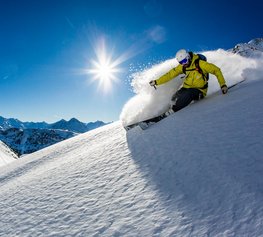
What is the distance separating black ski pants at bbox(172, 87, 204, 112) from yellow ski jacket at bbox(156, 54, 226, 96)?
6.3 inches

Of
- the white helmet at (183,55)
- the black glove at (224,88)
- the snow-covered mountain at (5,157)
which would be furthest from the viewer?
the snow-covered mountain at (5,157)

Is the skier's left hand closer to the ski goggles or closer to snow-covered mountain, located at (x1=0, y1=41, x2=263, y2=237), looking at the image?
the ski goggles

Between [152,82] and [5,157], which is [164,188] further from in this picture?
[5,157]

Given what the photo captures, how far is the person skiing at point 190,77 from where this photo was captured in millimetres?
8586

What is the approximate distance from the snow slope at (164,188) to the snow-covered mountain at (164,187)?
0.5 inches

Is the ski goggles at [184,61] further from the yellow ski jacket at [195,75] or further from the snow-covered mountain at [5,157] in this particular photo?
the snow-covered mountain at [5,157]

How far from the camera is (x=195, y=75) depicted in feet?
29.1

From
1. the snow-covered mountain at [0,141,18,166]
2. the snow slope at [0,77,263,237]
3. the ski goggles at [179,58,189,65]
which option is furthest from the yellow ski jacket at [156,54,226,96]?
the snow-covered mountain at [0,141,18,166]

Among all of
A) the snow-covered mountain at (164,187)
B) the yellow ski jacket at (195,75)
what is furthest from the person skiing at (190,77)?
the snow-covered mountain at (164,187)

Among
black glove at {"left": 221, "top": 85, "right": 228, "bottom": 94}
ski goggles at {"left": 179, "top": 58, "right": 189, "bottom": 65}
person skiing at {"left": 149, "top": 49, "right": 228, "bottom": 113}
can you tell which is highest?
ski goggles at {"left": 179, "top": 58, "right": 189, "bottom": 65}

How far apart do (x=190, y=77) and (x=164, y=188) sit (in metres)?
5.73

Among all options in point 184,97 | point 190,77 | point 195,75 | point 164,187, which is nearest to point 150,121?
point 184,97

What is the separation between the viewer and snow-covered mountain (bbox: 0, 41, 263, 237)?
2.99m

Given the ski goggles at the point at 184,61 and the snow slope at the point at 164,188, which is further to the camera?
the ski goggles at the point at 184,61
